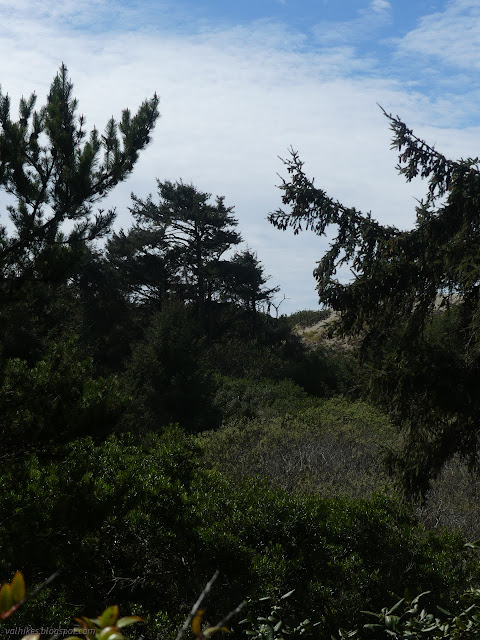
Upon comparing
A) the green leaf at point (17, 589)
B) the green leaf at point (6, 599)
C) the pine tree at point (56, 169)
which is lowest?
the green leaf at point (6, 599)

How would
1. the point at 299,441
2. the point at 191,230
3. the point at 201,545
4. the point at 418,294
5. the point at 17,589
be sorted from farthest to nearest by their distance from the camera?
the point at 191,230
the point at 299,441
the point at 418,294
the point at 201,545
the point at 17,589

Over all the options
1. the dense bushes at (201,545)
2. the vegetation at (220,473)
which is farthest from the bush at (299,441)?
the dense bushes at (201,545)

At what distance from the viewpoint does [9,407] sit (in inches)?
246

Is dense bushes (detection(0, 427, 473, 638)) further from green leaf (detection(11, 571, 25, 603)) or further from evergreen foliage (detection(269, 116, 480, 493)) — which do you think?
green leaf (detection(11, 571, 25, 603))

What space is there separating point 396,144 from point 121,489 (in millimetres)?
5168

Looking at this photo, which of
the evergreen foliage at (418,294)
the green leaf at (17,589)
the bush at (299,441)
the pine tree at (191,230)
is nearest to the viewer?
the green leaf at (17,589)

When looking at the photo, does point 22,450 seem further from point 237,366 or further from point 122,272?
point 122,272

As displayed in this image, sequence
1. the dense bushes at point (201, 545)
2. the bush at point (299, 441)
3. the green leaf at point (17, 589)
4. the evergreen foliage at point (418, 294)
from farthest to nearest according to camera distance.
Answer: the bush at point (299, 441) → the evergreen foliage at point (418, 294) → the dense bushes at point (201, 545) → the green leaf at point (17, 589)

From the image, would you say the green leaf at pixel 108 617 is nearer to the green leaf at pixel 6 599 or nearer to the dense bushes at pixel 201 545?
the green leaf at pixel 6 599

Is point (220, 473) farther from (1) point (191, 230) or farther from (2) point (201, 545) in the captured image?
(1) point (191, 230)

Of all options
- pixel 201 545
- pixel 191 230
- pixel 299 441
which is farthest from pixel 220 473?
pixel 191 230

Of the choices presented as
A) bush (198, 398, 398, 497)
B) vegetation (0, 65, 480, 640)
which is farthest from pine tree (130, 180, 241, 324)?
vegetation (0, 65, 480, 640)

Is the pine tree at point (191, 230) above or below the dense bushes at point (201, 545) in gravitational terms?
above

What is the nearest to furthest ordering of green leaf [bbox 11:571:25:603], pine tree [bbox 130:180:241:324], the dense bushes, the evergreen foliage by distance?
green leaf [bbox 11:571:25:603]
the dense bushes
the evergreen foliage
pine tree [bbox 130:180:241:324]
